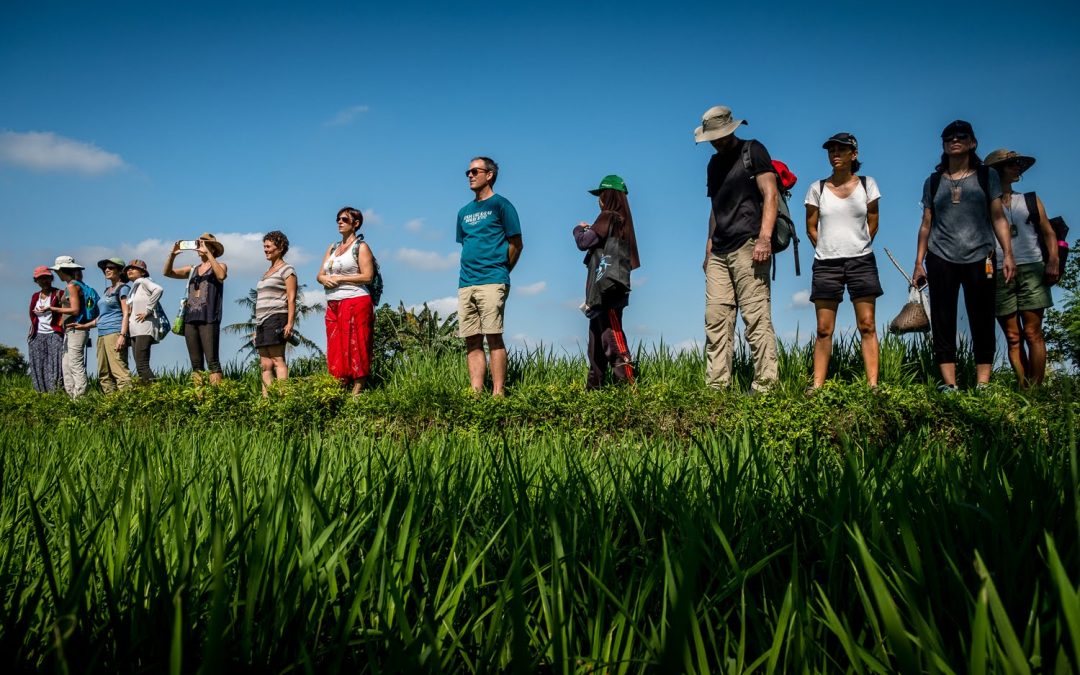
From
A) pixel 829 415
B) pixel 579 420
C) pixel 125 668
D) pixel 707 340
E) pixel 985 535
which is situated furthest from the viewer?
pixel 707 340

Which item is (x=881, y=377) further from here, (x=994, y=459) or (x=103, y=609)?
(x=103, y=609)

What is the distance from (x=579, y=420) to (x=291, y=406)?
2.79m

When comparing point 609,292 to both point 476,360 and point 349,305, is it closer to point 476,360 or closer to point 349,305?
point 476,360

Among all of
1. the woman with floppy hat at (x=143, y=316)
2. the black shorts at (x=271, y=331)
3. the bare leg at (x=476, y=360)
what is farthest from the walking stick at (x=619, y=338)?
the woman with floppy hat at (x=143, y=316)

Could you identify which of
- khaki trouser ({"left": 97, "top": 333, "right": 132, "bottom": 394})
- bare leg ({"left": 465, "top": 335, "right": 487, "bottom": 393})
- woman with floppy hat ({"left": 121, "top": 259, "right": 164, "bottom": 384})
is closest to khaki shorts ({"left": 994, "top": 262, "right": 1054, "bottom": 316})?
bare leg ({"left": 465, "top": 335, "right": 487, "bottom": 393})

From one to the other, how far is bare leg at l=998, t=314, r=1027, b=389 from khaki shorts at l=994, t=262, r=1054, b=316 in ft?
0.31

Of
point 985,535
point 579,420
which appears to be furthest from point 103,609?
point 579,420

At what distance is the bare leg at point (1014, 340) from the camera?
6.60 m

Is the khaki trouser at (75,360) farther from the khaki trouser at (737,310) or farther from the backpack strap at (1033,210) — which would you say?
the backpack strap at (1033,210)

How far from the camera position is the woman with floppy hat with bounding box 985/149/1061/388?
6406mm

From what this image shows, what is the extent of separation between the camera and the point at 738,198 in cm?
598

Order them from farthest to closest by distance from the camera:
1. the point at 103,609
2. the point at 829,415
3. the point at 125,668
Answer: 1. the point at 829,415
2. the point at 103,609
3. the point at 125,668

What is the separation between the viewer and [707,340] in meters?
6.25

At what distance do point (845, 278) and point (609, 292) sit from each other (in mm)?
2027
